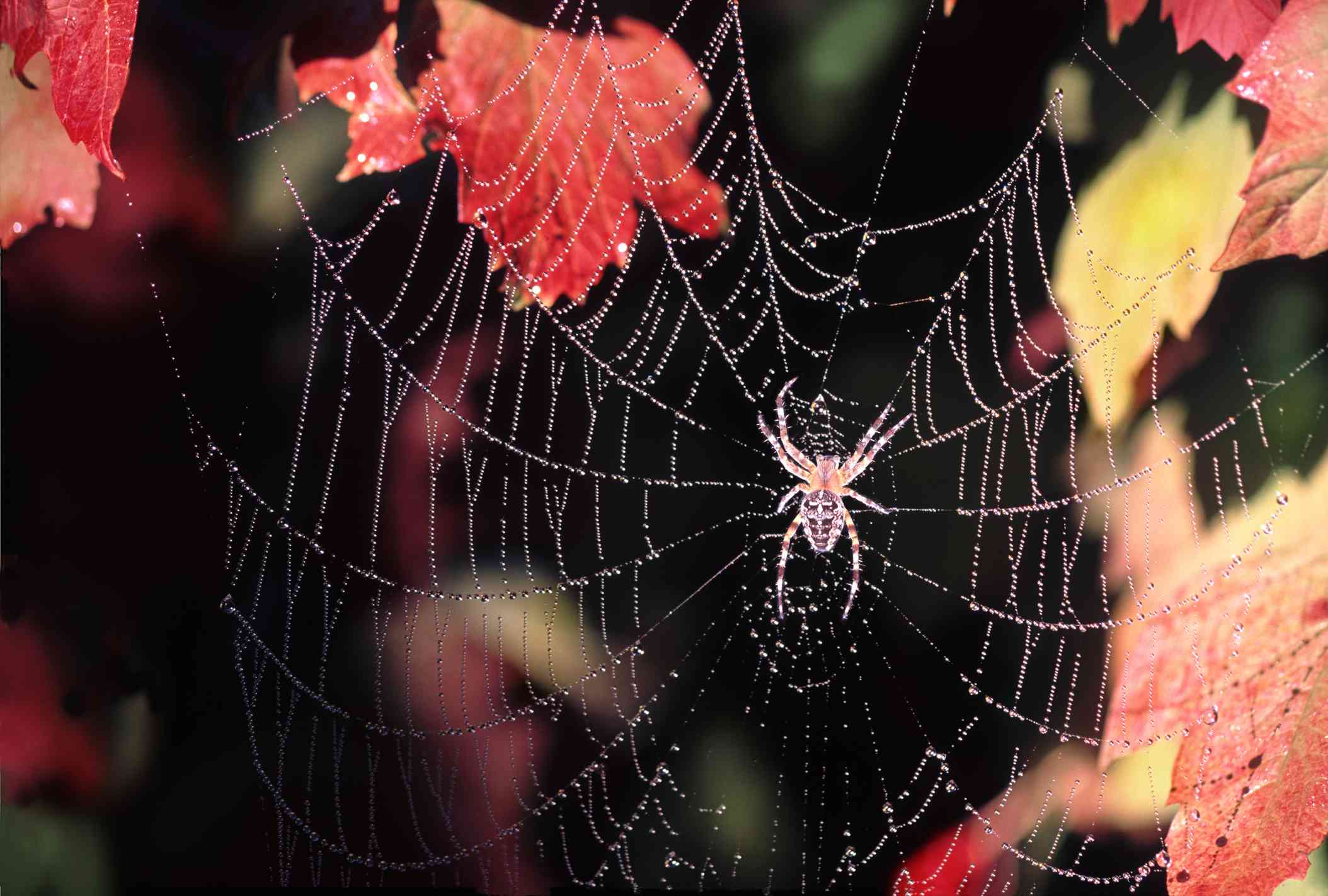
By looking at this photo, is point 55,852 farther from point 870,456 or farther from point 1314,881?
point 1314,881

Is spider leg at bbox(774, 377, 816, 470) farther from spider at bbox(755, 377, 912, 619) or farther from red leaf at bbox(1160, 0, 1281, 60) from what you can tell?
red leaf at bbox(1160, 0, 1281, 60)

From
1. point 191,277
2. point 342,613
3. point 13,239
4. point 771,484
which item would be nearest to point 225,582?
point 342,613

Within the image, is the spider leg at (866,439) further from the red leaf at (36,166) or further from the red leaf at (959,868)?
the red leaf at (36,166)

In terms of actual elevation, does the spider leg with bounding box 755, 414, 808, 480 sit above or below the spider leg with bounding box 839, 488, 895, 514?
above

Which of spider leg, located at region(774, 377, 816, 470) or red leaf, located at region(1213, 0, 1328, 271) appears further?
spider leg, located at region(774, 377, 816, 470)

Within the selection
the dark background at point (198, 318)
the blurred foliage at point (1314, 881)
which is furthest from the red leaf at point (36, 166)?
the blurred foliage at point (1314, 881)

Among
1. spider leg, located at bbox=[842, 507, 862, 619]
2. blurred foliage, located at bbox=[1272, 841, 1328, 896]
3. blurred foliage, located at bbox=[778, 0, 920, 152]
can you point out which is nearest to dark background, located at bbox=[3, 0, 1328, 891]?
blurred foliage, located at bbox=[778, 0, 920, 152]
